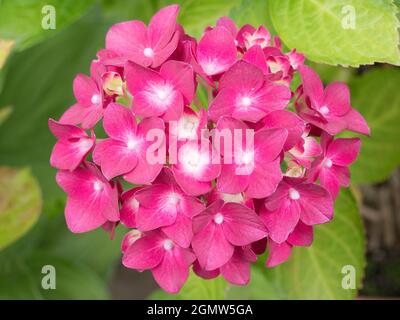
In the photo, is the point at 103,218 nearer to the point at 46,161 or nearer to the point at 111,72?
the point at 111,72

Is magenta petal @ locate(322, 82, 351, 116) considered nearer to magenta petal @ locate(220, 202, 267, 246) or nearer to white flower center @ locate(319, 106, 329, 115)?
white flower center @ locate(319, 106, 329, 115)

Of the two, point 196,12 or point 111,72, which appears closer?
point 111,72

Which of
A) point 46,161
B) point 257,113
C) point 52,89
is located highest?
point 257,113

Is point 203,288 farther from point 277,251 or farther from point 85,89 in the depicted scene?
point 85,89

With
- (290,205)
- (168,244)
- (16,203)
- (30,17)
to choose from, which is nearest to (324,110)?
(290,205)

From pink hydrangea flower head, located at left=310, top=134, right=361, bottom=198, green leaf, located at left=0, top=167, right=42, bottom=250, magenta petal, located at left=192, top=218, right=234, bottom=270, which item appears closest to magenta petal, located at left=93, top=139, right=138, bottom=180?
magenta petal, located at left=192, top=218, right=234, bottom=270

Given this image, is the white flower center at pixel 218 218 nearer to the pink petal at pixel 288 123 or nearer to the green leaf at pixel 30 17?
the pink petal at pixel 288 123
